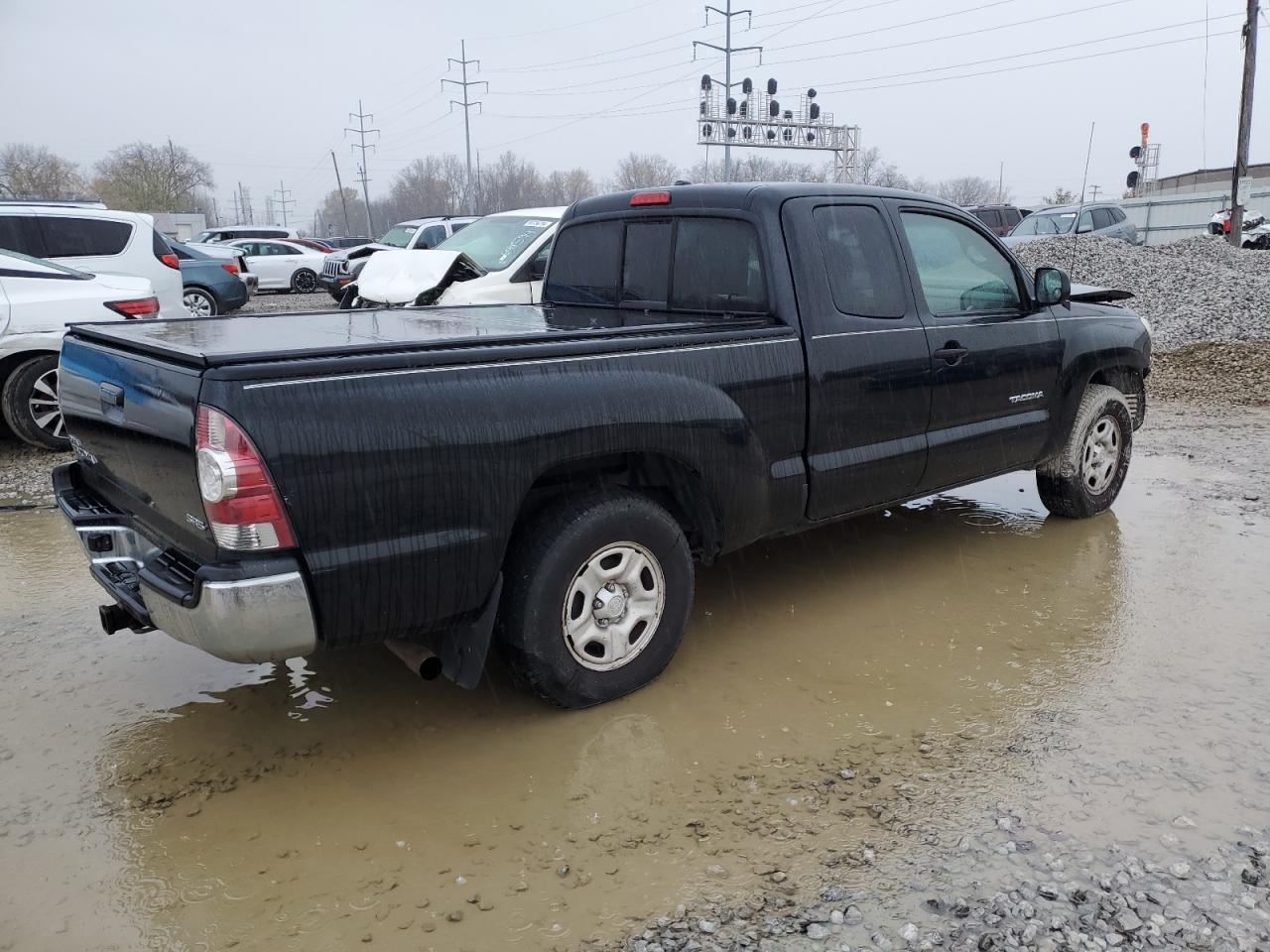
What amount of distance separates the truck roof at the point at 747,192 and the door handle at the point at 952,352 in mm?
772

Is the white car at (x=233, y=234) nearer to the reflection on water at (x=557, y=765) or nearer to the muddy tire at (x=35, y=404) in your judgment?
the muddy tire at (x=35, y=404)

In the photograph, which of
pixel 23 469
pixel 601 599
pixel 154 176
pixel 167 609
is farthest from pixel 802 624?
pixel 154 176

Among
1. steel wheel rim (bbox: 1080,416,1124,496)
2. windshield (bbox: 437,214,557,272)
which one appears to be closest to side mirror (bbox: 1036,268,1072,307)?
steel wheel rim (bbox: 1080,416,1124,496)

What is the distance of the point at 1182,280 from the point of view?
15641mm

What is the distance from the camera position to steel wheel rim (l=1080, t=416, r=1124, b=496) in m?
5.90

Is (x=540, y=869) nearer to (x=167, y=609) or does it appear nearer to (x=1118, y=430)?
(x=167, y=609)

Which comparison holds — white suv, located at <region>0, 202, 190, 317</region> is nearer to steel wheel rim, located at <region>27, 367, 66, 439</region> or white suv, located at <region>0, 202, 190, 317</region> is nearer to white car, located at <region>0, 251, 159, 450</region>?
white car, located at <region>0, 251, 159, 450</region>

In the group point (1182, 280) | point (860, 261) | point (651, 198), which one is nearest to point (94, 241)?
point (651, 198)

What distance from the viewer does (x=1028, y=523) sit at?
6.10m

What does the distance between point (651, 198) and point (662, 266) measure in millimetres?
352

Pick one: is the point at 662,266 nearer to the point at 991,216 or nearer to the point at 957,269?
the point at 957,269

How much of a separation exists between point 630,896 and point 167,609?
1616mm

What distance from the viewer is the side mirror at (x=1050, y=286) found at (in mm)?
5262

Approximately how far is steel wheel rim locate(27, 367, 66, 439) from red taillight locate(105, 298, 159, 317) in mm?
645
